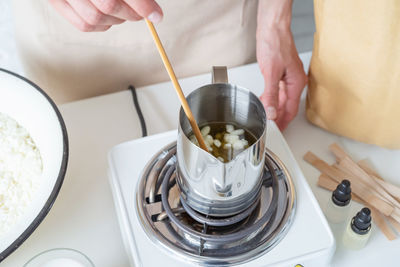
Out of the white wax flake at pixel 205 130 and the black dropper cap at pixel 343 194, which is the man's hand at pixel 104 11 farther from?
the black dropper cap at pixel 343 194

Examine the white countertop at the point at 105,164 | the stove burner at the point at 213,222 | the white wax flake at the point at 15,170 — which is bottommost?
the white countertop at the point at 105,164

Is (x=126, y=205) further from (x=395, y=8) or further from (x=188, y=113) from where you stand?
(x=395, y=8)

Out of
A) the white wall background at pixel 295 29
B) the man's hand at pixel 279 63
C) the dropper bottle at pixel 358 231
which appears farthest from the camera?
the white wall background at pixel 295 29

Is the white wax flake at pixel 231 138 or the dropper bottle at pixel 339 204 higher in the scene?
the white wax flake at pixel 231 138

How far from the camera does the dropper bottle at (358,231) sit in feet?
2.10

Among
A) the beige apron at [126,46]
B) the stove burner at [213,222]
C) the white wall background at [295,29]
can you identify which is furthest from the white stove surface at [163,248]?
the white wall background at [295,29]

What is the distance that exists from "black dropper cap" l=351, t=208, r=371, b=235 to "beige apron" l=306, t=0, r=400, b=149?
202mm

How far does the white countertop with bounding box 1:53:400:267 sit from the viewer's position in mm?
691

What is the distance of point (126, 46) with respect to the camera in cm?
96

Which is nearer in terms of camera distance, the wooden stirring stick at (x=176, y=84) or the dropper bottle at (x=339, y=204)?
Answer: the wooden stirring stick at (x=176, y=84)

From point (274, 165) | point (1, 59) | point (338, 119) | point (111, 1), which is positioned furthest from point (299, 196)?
point (1, 59)

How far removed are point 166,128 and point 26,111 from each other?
258 mm

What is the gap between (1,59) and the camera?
5.92ft

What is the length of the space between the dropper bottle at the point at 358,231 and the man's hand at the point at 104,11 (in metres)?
0.41
